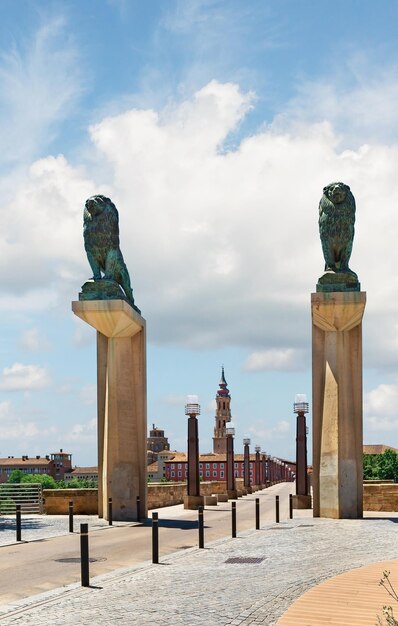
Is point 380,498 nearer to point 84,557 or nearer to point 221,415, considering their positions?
point 84,557

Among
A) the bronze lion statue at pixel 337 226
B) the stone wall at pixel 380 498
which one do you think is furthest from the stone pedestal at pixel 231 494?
the bronze lion statue at pixel 337 226

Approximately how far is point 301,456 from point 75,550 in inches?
715

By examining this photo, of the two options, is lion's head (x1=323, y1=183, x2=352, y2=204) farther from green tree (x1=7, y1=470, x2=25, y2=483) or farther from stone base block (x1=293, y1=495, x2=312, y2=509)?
green tree (x1=7, y1=470, x2=25, y2=483)

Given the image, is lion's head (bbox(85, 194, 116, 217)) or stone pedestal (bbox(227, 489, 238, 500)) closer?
lion's head (bbox(85, 194, 116, 217))

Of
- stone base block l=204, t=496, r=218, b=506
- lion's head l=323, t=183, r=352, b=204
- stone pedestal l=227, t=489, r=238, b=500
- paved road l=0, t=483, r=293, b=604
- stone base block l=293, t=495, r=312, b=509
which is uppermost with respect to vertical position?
lion's head l=323, t=183, r=352, b=204

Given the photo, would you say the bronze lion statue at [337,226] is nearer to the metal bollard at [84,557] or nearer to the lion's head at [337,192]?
the lion's head at [337,192]

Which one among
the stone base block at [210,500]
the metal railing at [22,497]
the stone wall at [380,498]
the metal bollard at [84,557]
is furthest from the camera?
the stone base block at [210,500]

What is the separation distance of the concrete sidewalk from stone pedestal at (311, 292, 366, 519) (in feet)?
17.5

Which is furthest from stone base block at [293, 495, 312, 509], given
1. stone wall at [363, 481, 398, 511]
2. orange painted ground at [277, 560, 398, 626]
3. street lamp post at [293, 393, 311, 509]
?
orange painted ground at [277, 560, 398, 626]

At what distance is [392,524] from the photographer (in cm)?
1891

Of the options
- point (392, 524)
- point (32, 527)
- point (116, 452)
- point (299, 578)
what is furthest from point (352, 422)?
point (299, 578)

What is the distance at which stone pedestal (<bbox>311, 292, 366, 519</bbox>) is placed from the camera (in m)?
21.0

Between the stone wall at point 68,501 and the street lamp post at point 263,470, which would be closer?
the stone wall at point 68,501

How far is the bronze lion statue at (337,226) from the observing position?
2166 cm
